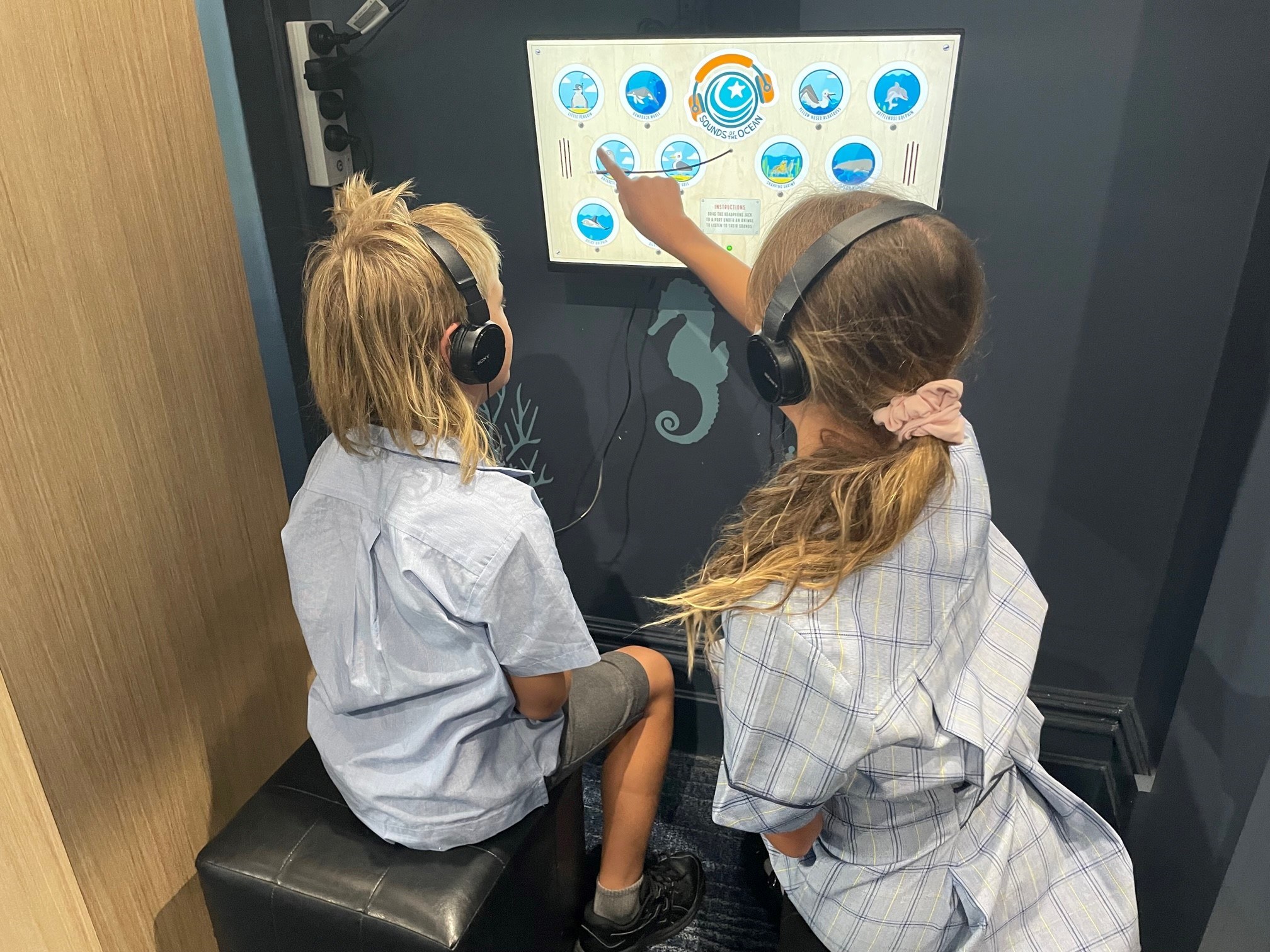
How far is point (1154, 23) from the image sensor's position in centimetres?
→ 121

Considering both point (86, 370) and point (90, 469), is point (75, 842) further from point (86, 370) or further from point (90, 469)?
point (86, 370)

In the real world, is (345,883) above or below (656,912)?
above

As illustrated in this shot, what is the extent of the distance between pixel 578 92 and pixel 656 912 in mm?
1408

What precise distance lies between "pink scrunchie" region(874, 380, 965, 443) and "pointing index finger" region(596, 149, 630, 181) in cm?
75

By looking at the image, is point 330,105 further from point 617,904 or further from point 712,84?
point 617,904

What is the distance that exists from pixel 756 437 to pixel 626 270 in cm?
39

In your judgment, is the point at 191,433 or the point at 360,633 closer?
the point at 360,633

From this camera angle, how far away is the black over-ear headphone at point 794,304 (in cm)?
86

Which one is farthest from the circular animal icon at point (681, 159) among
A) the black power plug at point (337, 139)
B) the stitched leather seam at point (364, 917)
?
the stitched leather seam at point (364, 917)

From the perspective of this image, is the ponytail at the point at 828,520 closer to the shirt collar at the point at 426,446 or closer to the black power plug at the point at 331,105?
the shirt collar at the point at 426,446

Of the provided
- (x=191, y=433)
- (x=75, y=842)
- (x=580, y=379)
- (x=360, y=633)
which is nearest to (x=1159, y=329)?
(x=580, y=379)

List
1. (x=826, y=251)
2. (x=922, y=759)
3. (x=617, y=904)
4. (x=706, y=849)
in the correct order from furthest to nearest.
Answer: (x=706, y=849) < (x=617, y=904) < (x=922, y=759) < (x=826, y=251)

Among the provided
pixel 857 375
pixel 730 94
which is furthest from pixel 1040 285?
pixel 857 375

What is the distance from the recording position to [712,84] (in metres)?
1.35
